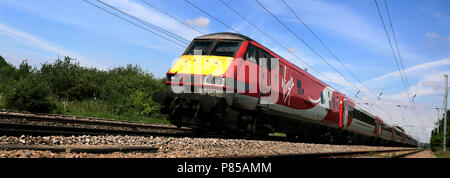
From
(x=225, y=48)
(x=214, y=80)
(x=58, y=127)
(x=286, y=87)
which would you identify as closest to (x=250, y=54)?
(x=225, y=48)

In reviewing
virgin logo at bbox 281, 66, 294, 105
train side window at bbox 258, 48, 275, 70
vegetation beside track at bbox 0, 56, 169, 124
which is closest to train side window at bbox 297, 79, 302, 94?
virgin logo at bbox 281, 66, 294, 105

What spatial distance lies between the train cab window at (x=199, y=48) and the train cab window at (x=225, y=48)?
0.28m

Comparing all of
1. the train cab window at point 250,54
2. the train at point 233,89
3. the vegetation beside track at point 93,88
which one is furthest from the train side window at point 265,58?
the vegetation beside track at point 93,88

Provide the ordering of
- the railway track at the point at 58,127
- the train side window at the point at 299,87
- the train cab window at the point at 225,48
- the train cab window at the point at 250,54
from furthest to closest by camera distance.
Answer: the train side window at the point at 299,87 → the train cab window at the point at 250,54 → the train cab window at the point at 225,48 → the railway track at the point at 58,127

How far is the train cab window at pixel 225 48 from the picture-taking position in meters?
8.85

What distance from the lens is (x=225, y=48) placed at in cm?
905

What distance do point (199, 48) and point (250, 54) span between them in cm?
147

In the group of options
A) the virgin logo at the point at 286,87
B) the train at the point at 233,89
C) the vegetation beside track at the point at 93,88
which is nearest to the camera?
the train at the point at 233,89

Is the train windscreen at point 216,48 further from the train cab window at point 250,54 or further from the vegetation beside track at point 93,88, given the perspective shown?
the vegetation beside track at point 93,88

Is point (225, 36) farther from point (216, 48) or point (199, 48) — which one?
point (199, 48)

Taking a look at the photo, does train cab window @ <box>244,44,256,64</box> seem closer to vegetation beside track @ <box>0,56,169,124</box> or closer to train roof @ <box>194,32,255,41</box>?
train roof @ <box>194,32,255,41</box>
